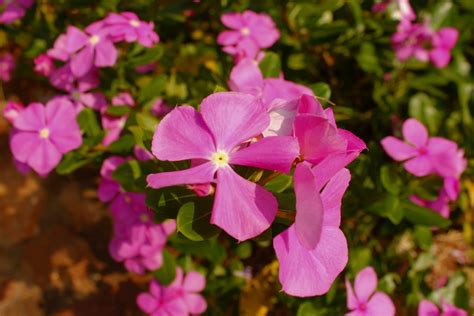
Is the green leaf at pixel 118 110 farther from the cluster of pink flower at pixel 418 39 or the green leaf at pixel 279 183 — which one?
the cluster of pink flower at pixel 418 39

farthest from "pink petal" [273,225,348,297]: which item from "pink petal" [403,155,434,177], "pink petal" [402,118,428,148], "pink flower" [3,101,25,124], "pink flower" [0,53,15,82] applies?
"pink flower" [0,53,15,82]

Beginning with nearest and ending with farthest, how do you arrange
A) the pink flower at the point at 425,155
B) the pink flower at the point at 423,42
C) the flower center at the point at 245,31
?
the pink flower at the point at 425,155 → the flower center at the point at 245,31 → the pink flower at the point at 423,42

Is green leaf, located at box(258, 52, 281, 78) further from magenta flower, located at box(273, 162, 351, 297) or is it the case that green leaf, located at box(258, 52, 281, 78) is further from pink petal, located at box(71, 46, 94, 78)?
magenta flower, located at box(273, 162, 351, 297)

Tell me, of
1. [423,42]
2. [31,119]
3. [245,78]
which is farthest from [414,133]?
[31,119]

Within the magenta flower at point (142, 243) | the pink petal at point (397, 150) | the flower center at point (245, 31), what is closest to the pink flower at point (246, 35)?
the flower center at point (245, 31)

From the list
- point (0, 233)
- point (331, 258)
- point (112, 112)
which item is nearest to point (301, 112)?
point (331, 258)

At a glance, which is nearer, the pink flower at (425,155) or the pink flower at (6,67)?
the pink flower at (425,155)

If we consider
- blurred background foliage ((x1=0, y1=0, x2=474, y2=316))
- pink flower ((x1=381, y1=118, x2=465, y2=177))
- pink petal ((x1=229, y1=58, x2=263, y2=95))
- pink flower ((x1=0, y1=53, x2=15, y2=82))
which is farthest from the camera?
pink flower ((x1=0, y1=53, x2=15, y2=82))

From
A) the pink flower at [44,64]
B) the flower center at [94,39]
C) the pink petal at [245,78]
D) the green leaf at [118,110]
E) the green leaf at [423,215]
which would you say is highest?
the pink petal at [245,78]
